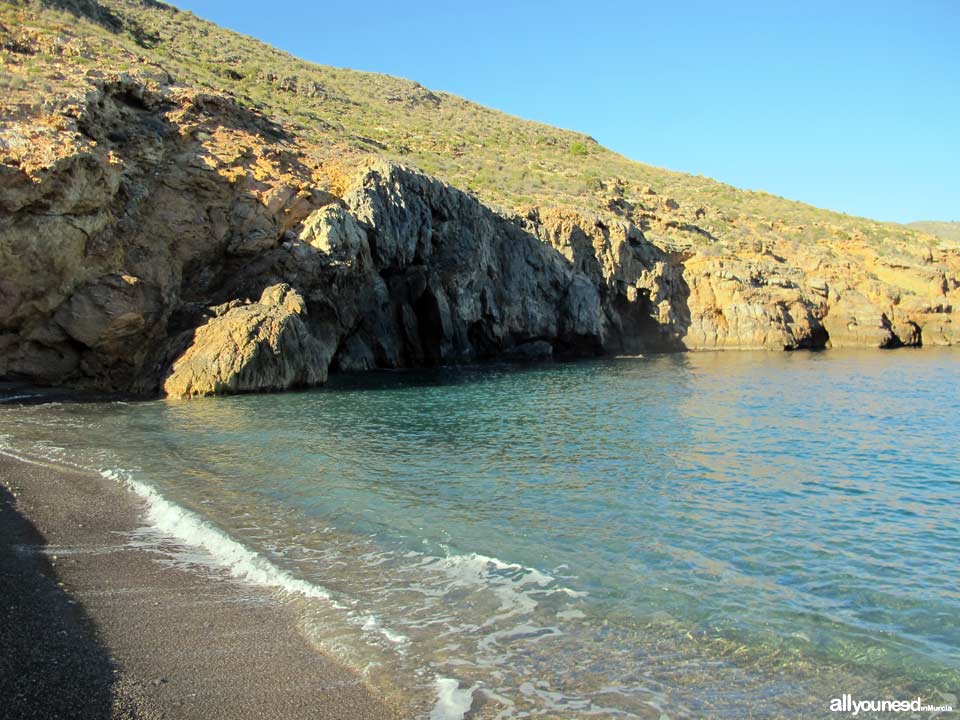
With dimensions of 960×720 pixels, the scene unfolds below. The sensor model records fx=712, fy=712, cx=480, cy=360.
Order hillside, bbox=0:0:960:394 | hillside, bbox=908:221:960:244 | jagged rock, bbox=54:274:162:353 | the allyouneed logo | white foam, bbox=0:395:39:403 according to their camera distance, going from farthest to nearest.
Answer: hillside, bbox=908:221:960:244 → hillside, bbox=0:0:960:394 → jagged rock, bbox=54:274:162:353 → white foam, bbox=0:395:39:403 → the allyouneed logo

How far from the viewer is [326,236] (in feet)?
92.9

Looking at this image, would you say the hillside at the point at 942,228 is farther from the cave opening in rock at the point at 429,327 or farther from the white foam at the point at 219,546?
the white foam at the point at 219,546

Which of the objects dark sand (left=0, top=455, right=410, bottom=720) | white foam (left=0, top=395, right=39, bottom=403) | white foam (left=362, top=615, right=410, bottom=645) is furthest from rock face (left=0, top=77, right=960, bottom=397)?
white foam (left=362, top=615, right=410, bottom=645)

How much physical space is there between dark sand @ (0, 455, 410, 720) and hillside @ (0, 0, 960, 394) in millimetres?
16005

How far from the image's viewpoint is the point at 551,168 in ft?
210

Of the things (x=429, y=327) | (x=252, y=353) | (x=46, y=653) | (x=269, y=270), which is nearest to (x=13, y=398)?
(x=252, y=353)

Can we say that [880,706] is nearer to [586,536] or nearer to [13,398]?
[586,536]

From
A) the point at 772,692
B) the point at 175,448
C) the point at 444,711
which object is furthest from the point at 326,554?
the point at 175,448

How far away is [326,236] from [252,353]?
7.05 meters

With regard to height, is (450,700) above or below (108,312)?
below

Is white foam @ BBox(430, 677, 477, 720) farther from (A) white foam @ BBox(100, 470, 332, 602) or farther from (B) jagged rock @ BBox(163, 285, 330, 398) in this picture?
(B) jagged rock @ BBox(163, 285, 330, 398)

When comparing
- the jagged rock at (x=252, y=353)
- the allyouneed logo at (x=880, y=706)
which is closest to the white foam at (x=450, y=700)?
the allyouneed logo at (x=880, y=706)

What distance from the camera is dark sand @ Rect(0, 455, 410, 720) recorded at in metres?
5.01

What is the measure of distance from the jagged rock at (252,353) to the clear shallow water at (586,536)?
250 centimetres
